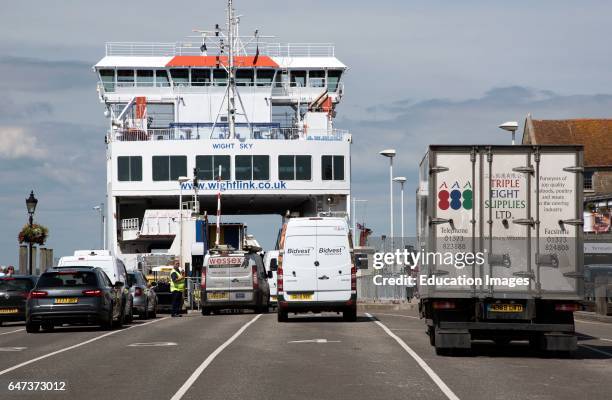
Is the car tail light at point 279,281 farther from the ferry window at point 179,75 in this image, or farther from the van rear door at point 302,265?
the ferry window at point 179,75

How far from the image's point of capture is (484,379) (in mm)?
14773

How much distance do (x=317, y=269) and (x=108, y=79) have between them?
40.8 m

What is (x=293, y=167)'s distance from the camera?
63.7 metres

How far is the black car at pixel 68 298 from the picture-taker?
1011 inches

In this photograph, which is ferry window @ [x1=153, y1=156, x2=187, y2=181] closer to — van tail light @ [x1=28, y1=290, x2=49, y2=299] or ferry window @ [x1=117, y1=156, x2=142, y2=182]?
ferry window @ [x1=117, y1=156, x2=142, y2=182]

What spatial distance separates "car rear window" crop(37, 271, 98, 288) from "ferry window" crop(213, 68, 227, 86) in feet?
136

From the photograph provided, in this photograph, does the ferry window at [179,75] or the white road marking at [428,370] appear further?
the ferry window at [179,75]

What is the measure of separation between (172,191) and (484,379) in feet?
164

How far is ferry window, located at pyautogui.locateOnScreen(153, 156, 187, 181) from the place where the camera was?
6338cm

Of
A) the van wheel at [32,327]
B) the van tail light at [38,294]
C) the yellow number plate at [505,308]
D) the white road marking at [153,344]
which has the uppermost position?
the yellow number plate at [505,308]

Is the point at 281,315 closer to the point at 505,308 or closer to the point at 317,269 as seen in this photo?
the point at 317,269

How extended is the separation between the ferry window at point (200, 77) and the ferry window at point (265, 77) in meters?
3.00

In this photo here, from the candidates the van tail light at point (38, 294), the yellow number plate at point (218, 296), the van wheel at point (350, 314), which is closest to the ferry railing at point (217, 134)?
Answer: the yellow number plate at point (218, 296)

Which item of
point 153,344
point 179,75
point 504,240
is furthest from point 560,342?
point 179,75
